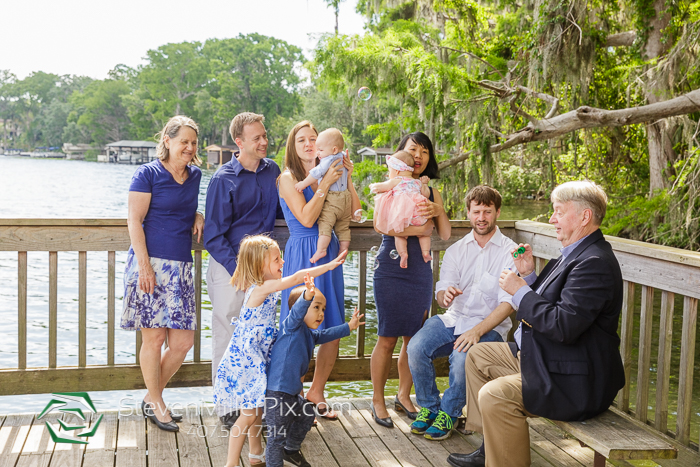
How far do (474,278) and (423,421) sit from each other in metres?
0.79

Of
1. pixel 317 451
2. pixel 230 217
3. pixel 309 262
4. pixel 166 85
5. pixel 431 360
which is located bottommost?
pixel 317 451

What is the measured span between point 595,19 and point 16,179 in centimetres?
Result: 5112

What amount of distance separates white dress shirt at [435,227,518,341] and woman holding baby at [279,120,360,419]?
0.58m

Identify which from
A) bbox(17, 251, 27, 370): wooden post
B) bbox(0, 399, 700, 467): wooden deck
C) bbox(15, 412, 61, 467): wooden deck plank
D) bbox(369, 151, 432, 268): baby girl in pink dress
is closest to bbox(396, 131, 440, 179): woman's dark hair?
bbox(369, 151, 432, 268): baby girl in pink dress

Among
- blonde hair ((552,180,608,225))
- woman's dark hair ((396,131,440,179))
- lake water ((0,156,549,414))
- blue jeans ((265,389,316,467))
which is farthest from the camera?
lake water ((0,156,549,414))

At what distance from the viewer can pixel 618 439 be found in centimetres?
236

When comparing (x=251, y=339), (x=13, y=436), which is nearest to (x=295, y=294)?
(x=251, y=339)

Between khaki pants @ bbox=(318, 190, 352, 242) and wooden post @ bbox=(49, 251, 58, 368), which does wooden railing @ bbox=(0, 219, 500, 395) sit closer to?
wooden post @ bbox=(49, 251, 58, 368)

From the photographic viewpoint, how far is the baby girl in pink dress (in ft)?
10.7

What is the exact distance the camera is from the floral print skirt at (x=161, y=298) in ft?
10.1

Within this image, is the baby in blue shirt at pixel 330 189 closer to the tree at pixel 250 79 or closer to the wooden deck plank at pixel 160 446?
the wooden deck plank at pixel 160 446

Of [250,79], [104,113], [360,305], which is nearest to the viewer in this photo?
[360,305]

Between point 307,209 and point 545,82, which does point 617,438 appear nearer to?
point 307,209

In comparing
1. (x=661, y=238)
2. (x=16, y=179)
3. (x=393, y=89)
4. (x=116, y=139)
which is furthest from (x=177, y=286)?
(x=116, y=139)
